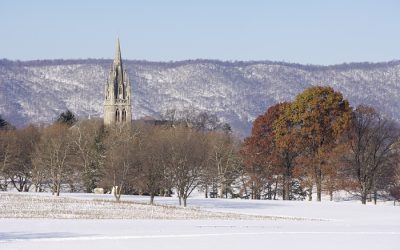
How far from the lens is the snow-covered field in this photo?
41.2 meters

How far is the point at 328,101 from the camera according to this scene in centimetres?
8431

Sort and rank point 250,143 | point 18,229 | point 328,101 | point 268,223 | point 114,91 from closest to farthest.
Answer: point 18,229 → point 268,223 → point 328,101 → point 250,143 → point 114,91

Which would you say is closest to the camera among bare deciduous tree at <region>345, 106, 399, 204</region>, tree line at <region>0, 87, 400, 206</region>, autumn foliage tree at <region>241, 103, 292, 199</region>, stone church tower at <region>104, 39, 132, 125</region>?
tree line at <region>0, 87, 400, 206</region>

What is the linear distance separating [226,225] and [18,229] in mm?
12471

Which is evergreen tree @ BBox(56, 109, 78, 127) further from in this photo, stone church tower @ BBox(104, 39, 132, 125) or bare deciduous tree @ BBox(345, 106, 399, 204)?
bare deciduous tree @ BBox(345, 106, 399, 204)

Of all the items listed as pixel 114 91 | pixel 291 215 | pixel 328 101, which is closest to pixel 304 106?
pixel 328 101

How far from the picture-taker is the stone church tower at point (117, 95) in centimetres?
19150

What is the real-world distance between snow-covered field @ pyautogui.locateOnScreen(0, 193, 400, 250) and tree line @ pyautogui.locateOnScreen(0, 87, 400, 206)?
3815 mm

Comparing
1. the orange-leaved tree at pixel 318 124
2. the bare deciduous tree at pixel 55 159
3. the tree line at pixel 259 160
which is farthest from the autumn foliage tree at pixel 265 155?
the bare deciduous tree at pixel 55 159

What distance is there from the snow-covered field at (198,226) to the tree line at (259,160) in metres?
3.82

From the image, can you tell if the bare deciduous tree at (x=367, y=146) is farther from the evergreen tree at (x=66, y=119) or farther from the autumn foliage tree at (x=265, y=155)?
the evergreen tree at (x=66, y=119)

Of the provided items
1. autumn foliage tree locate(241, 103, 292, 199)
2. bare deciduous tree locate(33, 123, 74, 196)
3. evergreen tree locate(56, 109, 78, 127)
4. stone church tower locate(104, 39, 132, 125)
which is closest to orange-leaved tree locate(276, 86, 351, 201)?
autumn foliage tree locate(241, 103, 292, 199)

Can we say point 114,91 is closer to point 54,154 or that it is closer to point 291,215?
point 54,154

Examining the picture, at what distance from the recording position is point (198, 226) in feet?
169
